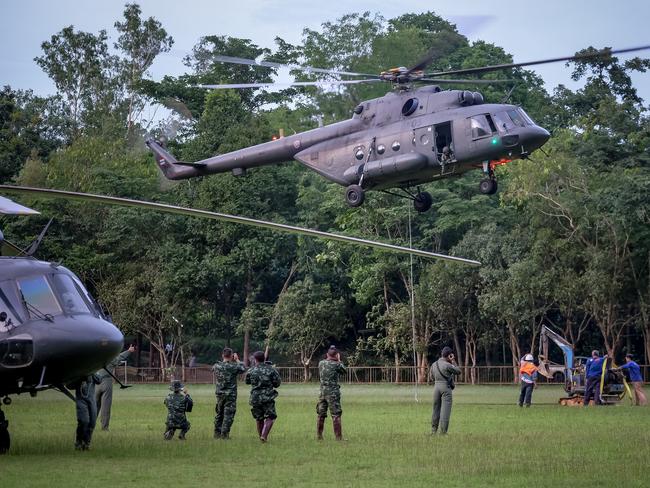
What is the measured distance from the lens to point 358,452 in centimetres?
1684

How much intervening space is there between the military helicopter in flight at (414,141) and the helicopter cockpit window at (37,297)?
8.83 metres

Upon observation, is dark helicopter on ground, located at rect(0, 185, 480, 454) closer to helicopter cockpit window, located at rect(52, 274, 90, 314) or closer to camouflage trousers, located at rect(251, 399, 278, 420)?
helicopter cockpit window, located at rect(52, 274, 90, 314)

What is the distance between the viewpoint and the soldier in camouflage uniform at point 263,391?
18359mm

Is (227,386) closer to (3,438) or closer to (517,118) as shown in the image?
(3,438)

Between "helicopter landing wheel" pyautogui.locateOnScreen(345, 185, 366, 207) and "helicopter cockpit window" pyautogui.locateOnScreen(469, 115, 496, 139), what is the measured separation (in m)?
2.63

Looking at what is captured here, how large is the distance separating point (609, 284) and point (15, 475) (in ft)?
114

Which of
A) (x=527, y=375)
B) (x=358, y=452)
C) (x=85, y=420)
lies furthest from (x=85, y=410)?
(x=527, y=375)

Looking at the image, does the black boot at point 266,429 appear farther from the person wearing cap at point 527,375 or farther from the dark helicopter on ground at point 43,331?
the person wearing cap at point 527,375

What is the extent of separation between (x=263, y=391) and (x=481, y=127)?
8.08 m

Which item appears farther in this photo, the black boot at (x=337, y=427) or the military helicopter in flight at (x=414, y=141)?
the military helicopter in flight at (x=414, y=141)

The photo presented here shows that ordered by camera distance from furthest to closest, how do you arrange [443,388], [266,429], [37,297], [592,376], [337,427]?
[592,376]
[443,388]
[337,427]
[266,429]
[37,297]

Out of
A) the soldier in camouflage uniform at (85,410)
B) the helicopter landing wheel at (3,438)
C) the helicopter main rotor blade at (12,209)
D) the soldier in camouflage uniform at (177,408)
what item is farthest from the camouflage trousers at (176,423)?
the helicopter main rotor blade at (12,209)

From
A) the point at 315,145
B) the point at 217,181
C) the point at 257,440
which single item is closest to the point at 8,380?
the point at 257,440

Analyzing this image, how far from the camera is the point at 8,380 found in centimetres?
1591
